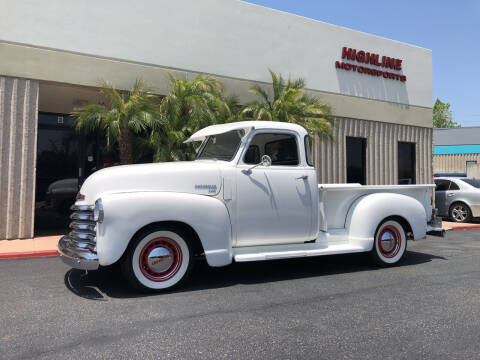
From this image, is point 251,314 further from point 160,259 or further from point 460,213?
point 460,213

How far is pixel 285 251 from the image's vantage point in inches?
209

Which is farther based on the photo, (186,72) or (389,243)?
(186,72)

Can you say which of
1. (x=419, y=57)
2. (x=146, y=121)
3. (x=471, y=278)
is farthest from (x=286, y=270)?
(x=419, y=57)

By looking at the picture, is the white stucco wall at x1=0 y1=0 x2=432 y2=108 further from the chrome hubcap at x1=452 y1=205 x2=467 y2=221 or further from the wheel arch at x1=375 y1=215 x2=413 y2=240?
the wheel arch at x1=375 y1=215 x2=413 y2=240

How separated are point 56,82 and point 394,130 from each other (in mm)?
11576

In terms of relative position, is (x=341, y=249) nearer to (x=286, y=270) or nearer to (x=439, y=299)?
(x=286, y=270)

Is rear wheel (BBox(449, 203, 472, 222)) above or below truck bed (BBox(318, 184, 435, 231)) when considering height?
below

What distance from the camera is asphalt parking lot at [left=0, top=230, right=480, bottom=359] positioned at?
10.3 ft

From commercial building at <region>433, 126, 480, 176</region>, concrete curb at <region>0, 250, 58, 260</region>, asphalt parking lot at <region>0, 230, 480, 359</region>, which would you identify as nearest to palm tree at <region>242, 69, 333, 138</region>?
asphalt parking lot at <region>0, 230, 480, 359</region>

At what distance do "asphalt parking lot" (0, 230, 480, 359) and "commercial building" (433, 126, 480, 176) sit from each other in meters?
34.7

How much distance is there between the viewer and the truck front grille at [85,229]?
4471 millimetres

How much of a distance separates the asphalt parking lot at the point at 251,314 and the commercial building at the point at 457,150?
34658 millimetres

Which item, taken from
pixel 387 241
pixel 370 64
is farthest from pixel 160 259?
pixel 370 64

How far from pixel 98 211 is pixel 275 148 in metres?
2.54
